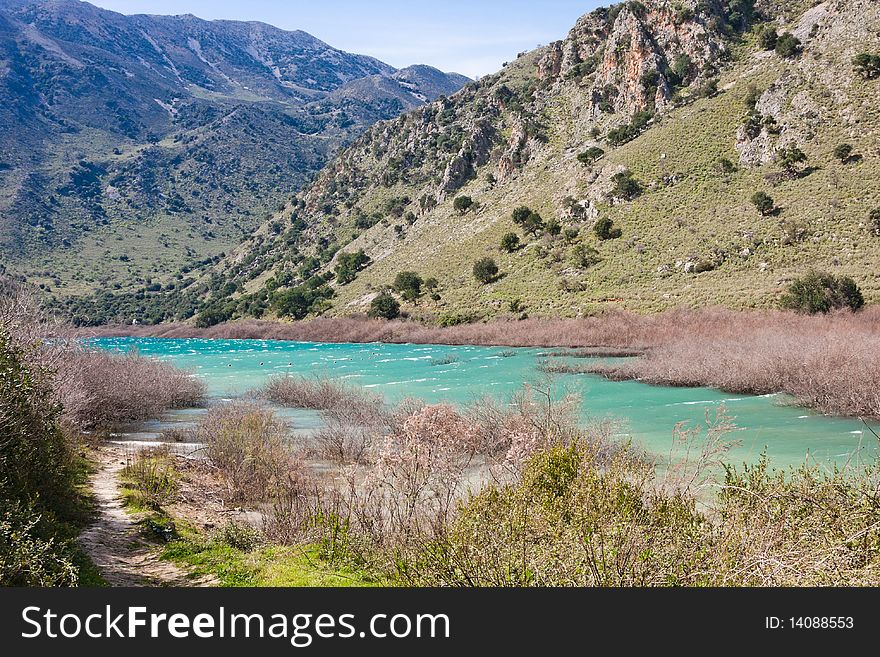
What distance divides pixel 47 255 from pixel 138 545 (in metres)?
145

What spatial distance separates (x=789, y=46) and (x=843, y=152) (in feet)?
71.5

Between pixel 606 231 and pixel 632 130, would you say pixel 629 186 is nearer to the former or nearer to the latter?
pixel 606 231

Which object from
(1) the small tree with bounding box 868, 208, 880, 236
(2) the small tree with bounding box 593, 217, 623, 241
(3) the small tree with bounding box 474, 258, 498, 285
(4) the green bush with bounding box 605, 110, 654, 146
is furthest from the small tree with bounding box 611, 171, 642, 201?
(1) the small tree with bounding box 868, 208, 880, 236

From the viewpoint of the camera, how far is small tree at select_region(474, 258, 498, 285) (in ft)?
230

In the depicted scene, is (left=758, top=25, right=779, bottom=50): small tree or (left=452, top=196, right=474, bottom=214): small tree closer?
(left=758, top=25, right=779, bottom=50): small tree

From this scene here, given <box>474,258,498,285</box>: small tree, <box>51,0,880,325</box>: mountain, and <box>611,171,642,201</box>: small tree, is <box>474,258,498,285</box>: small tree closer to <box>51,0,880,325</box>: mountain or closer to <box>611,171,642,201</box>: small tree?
<box>51,0,880,325</box>: mountain

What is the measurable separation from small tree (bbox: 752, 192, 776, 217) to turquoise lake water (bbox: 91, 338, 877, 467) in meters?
25.3

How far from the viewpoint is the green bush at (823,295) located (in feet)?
128

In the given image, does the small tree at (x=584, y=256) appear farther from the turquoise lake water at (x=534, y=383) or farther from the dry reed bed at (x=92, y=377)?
the dry reed bed at (x=92, y=377)

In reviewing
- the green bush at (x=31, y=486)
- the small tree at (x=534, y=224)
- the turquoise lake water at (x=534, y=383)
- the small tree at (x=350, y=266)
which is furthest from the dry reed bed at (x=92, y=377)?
the small tree at (x=350, y=266)

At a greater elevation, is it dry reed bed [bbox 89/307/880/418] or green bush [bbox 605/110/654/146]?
green bush [bbox 605/110/654/146]

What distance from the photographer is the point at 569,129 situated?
90.1 metres

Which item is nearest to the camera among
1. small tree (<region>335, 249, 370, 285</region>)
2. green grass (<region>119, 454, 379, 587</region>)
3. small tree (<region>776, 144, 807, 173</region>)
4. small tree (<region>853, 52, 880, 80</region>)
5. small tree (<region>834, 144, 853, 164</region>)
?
green grass (<region>119, 454, 379, 587</region>)

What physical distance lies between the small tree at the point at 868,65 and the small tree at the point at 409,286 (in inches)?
2000
